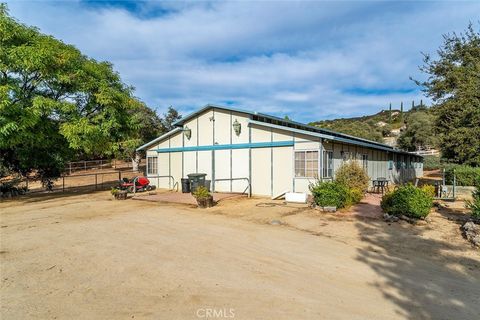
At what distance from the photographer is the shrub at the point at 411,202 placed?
346 inches

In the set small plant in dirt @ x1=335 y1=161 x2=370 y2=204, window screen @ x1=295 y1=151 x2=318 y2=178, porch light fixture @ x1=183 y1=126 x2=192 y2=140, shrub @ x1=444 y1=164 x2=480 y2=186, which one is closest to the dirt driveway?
small plant in dirt @ x1=335 y1=161 x2=370 y2=204

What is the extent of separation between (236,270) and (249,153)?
33.4 feet

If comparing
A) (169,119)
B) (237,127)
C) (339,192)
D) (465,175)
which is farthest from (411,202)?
(169,119)

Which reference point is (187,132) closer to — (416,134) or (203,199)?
(203,199)

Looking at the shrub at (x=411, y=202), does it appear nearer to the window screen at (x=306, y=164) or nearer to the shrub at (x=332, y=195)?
the shrub at (x=332, y=195)

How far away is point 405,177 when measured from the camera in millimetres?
26141

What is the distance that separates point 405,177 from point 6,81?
28.0 meters

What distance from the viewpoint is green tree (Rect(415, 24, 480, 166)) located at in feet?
49.5

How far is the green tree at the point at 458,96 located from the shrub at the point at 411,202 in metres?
8.72

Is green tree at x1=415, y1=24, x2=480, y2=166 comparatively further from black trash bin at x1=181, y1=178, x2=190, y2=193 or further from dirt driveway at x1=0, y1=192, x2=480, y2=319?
black trash bin at x1=181, y1=178, x2=190, y2=193

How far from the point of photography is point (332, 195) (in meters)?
10.6

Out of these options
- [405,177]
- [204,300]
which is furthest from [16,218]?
[405,177]

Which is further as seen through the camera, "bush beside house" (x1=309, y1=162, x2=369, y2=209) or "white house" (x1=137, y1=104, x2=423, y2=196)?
"white house" (x1=137, y1=104, x2=423, y2=196)

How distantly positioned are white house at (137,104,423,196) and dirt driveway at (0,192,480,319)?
4463mm
